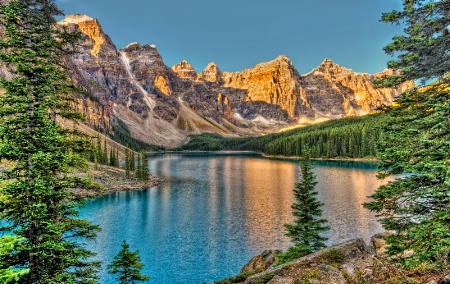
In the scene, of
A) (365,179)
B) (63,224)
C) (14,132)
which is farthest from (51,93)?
(365,179)

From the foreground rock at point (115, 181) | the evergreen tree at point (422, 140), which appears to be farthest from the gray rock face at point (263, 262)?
the foreground rock at point (115, 181)

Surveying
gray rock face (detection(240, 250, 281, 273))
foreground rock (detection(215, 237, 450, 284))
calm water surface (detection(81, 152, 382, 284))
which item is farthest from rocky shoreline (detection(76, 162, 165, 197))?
foreground rock (detection(215, 237, 450, 284))

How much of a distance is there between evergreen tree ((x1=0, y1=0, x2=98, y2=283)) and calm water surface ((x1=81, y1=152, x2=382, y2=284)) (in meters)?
23.8

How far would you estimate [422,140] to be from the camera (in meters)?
11.7

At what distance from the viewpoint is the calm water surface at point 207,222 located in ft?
129

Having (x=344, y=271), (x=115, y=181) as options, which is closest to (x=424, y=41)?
(x=344, y=271)

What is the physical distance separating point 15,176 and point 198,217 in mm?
47811

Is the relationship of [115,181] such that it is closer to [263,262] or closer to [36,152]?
[263,262]

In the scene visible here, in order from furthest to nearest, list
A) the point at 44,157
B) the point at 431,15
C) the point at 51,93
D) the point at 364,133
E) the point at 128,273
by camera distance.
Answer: the point at 364,133 → the point at 128,273 → the point at 51,93 → the point at 44,157 → the point at 431,15

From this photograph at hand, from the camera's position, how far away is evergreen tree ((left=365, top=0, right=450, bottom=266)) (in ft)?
37.9

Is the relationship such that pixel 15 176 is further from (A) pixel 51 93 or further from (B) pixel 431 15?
(B) pixel 431 15

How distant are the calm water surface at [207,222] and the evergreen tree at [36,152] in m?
23.8

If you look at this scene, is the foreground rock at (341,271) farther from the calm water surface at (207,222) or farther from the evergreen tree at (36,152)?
the calm water surface at (207,222)

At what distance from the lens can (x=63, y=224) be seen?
13656mm
